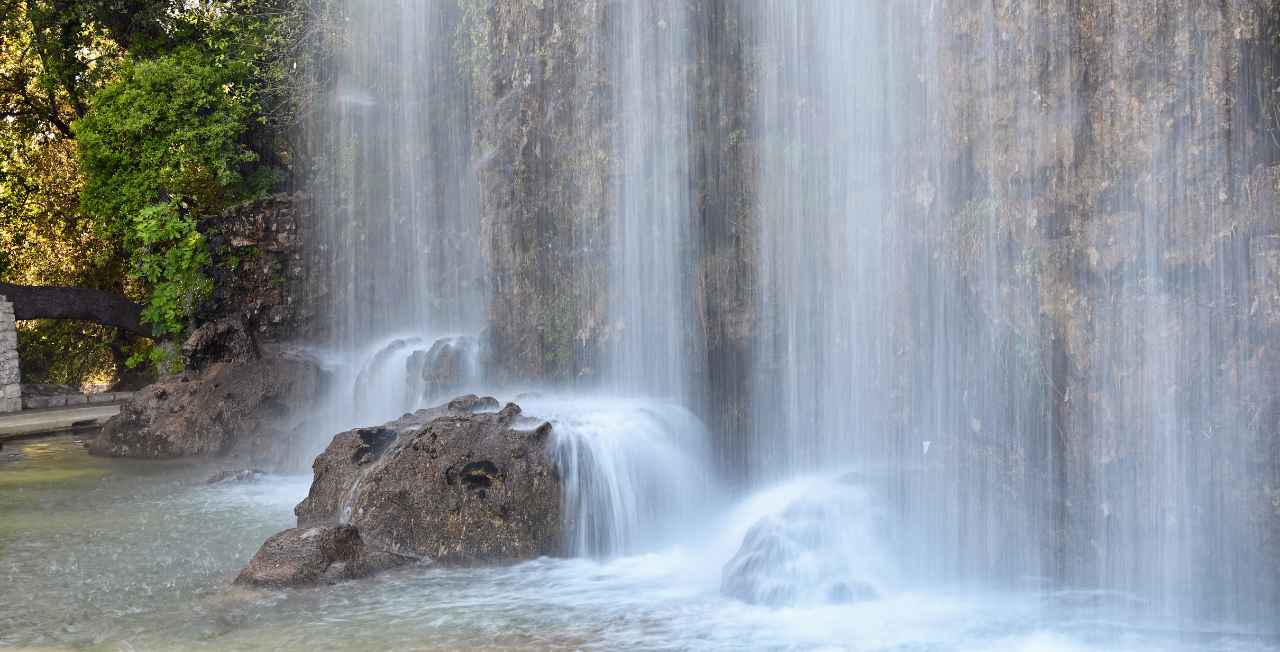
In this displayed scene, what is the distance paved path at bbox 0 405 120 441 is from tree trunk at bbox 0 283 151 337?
5.91 ft

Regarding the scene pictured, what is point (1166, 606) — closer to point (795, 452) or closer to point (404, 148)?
point (795, 452)

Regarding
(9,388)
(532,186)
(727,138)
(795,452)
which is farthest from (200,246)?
(795,452)

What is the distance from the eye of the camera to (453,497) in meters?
10.9

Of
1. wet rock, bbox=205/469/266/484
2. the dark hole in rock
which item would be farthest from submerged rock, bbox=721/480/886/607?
wet rock, bbox=205/469/266/484

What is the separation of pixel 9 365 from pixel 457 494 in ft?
53.8

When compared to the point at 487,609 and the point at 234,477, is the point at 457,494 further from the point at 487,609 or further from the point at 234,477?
the point at 234,477

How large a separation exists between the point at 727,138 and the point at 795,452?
3.95 metres

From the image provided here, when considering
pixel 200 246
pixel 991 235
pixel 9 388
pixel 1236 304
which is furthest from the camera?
pixel 9 388

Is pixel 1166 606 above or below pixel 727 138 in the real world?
below

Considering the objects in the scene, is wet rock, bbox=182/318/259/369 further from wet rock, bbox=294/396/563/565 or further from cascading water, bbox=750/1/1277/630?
cascading water, bbox=750/1/1277/630

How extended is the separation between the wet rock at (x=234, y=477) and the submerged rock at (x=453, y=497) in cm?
374

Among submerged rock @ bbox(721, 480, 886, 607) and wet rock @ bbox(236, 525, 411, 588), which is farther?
wet rock @ bbox(236, 525, 411, 588)

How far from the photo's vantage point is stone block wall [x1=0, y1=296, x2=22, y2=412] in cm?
2269

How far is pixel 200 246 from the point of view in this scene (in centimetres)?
2111
